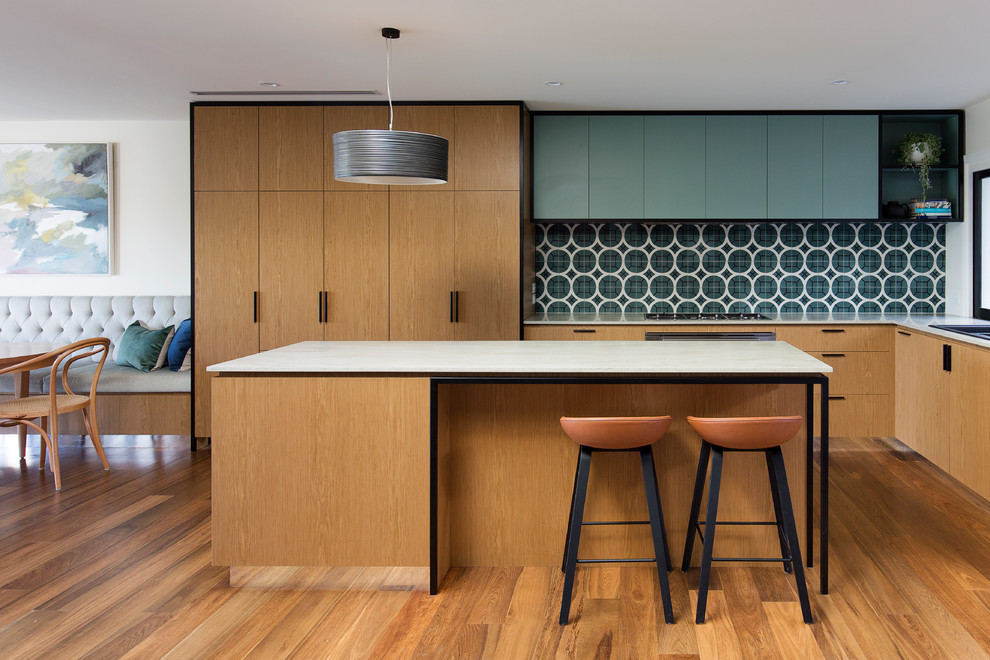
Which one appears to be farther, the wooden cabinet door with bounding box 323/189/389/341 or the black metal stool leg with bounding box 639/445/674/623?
the wooden cabinet door with bounding box 323/189/389/341

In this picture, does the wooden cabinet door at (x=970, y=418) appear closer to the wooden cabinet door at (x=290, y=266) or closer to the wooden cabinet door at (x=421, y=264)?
the wooden cabinet door at (x=421, y=264)

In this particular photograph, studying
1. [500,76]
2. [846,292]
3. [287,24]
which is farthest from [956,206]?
[287,24]

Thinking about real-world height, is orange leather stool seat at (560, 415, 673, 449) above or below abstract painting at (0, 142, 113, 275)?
below

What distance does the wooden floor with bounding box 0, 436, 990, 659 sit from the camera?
247cm

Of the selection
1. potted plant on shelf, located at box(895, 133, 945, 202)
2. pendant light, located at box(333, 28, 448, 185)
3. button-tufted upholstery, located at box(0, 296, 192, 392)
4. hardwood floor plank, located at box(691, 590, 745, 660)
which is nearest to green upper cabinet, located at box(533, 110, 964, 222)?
potted plant on shelf, located at box(895, 133, 945, 202)

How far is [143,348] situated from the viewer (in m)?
5.50

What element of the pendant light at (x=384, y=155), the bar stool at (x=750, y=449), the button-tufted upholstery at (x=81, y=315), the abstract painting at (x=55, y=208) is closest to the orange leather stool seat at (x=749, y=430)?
the bar stool at (x=750, y=449)

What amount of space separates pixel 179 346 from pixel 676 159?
12.4 ft

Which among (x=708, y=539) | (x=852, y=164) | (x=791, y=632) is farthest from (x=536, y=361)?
(x=852, y=164)

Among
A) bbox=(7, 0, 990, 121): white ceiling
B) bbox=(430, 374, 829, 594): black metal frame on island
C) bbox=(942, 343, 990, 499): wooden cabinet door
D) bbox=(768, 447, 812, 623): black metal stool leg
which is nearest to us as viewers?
bbox=(768, 447, 812, 623): black metal stool leg

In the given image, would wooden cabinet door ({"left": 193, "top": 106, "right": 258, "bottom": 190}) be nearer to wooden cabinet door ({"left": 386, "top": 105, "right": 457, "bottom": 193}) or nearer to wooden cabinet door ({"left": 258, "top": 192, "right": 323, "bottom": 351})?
wooden cabinet door ({"left": 258, "top": 192, "right": 323, "bottom": 351})

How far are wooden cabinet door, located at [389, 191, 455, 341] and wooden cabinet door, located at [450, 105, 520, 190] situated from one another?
0.72 feet

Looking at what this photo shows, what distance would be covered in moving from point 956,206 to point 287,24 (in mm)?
4692

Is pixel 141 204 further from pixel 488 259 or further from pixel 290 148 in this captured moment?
pixel 488 259
